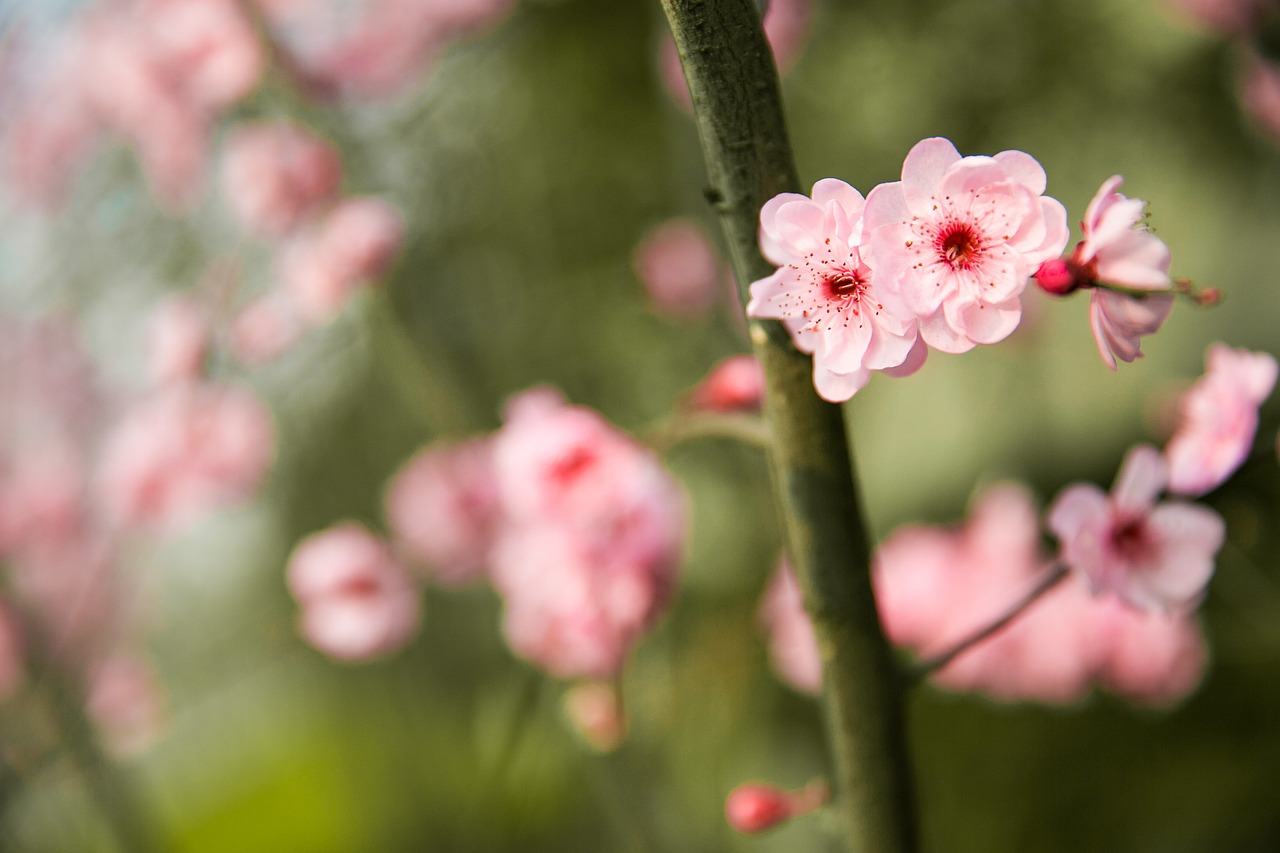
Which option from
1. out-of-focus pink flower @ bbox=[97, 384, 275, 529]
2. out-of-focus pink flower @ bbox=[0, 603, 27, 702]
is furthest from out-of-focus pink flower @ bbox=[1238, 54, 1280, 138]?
out-of-focus pink flower @ bbox=[0, 603, 27, 702]

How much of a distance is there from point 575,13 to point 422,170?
3.05 feet

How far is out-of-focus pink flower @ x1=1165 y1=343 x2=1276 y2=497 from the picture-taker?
0.56 metres

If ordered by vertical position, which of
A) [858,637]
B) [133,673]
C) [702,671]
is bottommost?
[702,671]

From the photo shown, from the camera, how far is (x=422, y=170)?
2.12 m

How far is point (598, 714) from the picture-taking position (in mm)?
1017

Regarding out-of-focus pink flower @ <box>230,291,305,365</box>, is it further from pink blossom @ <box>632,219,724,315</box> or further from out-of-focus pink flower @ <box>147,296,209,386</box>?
pink blossom @ <box>632,219,724,315</box>

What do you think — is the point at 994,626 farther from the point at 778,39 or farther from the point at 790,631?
the point at 778,39

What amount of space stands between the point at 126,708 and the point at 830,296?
8.92 ft

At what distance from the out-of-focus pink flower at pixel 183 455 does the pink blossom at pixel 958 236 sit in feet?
4.84

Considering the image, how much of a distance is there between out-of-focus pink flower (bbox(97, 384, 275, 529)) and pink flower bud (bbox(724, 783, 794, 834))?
4.36 feet

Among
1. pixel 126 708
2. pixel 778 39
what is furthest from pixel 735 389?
pixel 126 708

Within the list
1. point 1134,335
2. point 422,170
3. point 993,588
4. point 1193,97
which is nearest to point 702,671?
point 993,588

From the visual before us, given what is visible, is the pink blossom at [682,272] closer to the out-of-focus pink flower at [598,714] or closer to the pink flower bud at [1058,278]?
the out-of-focus pink flower at [598,714]

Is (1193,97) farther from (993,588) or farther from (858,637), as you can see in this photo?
(858,637)
